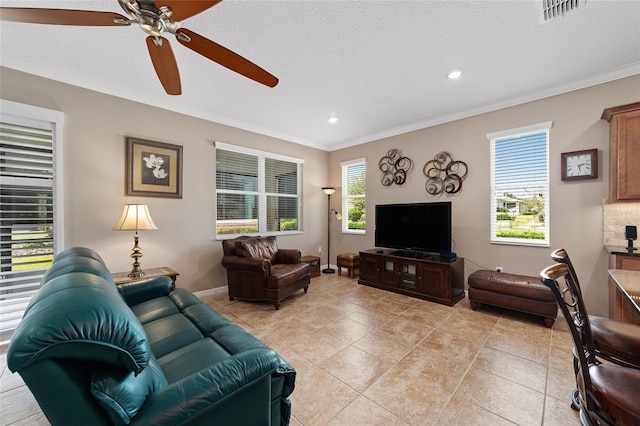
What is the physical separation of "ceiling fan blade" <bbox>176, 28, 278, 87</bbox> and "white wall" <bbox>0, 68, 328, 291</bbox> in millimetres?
2202

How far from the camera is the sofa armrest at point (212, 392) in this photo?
2.99ft

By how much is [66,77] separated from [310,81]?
2.70m

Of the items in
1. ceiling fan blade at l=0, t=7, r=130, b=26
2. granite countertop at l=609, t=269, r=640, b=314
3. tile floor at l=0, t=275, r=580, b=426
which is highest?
ceiling fan blade at l=0, t=7, r=130, b=26

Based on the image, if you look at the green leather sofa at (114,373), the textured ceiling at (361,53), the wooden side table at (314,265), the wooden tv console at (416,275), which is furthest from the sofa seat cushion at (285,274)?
the textured ceiling at (361,53)

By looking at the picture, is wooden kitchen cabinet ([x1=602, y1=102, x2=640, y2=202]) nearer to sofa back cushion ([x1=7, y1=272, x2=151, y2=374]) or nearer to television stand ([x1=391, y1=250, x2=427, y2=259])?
television stand ([x1=391, y1=250, x2=427, y2=259])

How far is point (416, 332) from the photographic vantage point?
2703mm

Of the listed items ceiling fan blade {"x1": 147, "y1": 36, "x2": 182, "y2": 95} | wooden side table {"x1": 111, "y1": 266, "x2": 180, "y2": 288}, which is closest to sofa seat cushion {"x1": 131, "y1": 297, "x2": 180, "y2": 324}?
wooden side table {"x1": 111, "y1": 266, "x2": 180, "y2": 288}

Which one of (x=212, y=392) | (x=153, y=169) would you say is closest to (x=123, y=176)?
(x=153, y=169)

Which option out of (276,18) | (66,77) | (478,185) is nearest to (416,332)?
(478,185)

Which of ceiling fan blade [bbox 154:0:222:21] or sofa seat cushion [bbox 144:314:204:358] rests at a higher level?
ceiling fan blade [bbox 154:0:222:21]

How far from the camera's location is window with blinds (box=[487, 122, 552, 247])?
129 inches

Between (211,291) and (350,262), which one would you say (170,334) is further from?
(350,262)

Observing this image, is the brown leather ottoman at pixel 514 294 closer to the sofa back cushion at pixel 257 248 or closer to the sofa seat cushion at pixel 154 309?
the sofa back cushion at pixel 257 248

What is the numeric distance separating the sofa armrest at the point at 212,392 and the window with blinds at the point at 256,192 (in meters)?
3.28
